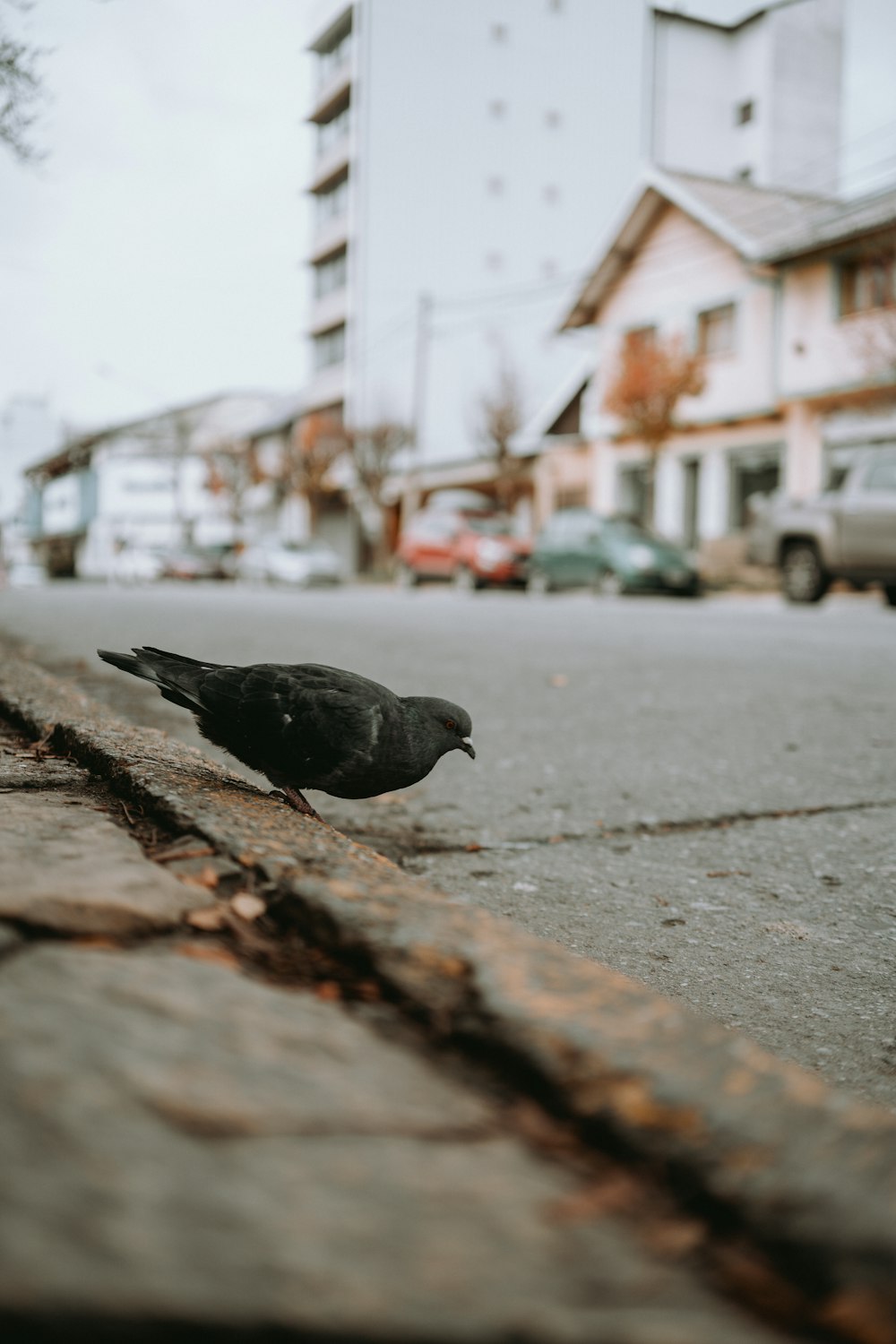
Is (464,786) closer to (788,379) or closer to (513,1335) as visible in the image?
(513,1335)

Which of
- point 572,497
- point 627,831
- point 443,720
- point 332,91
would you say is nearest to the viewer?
point 443,720

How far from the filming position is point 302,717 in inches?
83.3

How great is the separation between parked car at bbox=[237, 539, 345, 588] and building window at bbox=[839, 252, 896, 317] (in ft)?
41.7

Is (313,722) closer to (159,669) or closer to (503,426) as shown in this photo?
(159,669)

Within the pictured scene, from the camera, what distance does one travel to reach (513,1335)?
0.69 metres

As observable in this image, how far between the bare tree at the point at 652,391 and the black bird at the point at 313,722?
2034cm

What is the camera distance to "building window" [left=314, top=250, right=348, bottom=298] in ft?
131

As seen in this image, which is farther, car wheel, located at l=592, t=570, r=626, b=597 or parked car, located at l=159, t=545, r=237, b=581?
parked car, located at l=159, t=545, r=237, b=581

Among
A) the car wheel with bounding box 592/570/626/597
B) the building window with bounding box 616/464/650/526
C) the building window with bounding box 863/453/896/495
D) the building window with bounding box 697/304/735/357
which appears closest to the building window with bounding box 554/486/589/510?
the building window with bounding box 616/464/650/526

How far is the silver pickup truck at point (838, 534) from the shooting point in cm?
1309

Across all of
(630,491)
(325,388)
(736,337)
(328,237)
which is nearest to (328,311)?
(328,237)

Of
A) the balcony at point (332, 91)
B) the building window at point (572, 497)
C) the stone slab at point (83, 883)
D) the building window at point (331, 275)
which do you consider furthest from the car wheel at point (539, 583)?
the balcony at point (332, 91)

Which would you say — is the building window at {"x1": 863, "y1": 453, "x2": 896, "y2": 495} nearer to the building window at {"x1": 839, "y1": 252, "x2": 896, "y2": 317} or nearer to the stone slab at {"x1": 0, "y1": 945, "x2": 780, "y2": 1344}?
the building window at {"x1": 839, "y1": 252, "x2": 896, "y2": 317}

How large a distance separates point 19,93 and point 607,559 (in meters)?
15.3
